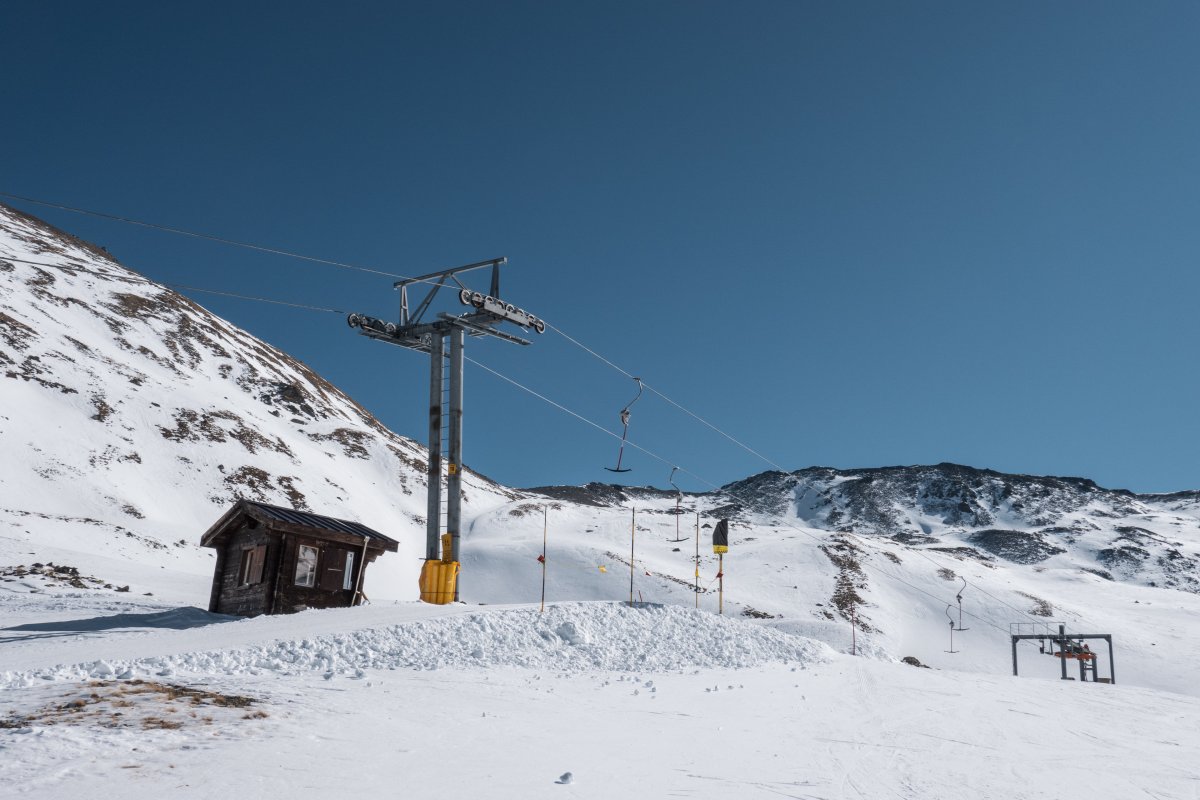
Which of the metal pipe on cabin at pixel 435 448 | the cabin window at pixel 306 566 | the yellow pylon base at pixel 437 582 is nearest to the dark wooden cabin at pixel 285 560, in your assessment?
the cabin window at pixel 306 566

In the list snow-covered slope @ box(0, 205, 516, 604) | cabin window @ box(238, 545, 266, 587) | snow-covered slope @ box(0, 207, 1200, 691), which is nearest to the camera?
cabin window @ box(238, 545, 266, 587)

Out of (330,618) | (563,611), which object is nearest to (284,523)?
(330,618)

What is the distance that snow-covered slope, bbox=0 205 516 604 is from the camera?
5369 centimetres

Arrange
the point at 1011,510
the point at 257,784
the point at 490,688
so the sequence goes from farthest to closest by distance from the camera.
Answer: the point at 1011,510
the point at 490,688
the point at 257,784

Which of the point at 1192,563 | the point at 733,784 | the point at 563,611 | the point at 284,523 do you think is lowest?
Result: the point at 733,784

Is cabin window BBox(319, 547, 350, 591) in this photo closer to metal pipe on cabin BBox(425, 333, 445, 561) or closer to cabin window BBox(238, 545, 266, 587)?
cabin window BBox(238, 545, 266, 587)

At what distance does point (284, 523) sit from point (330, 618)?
595cm

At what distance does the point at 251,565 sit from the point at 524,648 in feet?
40.9

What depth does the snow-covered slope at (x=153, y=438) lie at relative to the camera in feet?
176

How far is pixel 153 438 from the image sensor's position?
3031 inches

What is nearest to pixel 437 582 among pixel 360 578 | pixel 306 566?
pixel 360 578

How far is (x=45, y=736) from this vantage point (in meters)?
8.26

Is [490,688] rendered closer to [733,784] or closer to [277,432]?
[733,784]

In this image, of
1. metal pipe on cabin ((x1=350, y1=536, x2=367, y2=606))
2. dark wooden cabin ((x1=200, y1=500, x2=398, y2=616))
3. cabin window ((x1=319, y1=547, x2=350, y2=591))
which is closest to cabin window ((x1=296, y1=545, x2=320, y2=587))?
dark wooden cabin ((x1=200, y1=500, x2=398, y2=616))
